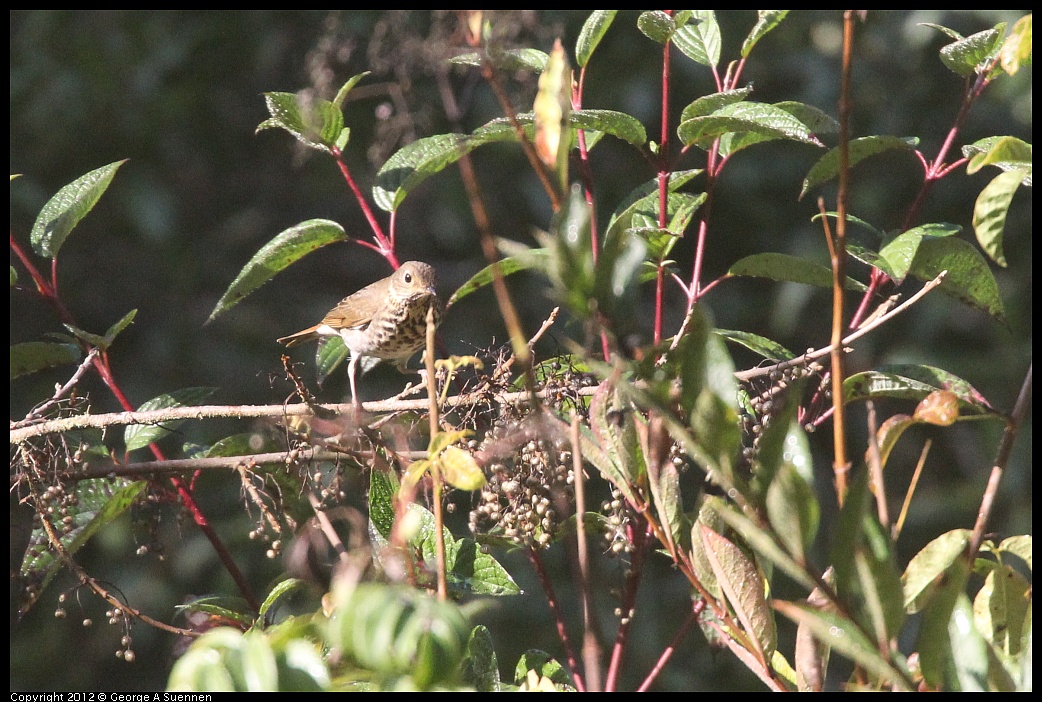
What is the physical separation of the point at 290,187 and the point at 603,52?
1194mm

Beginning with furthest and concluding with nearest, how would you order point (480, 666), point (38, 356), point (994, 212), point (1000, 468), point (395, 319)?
point (395, 319) → point (38, 356) → point (480, 666) → point (994, 212) → point (1000, 468)

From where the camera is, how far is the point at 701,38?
4.17ft

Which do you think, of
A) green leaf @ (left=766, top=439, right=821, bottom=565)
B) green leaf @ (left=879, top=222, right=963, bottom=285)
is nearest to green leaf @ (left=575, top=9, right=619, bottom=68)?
green leaf @ (left=879, top=222, right=963, bottom=285)

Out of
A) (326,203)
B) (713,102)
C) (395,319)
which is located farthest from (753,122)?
(326,203)

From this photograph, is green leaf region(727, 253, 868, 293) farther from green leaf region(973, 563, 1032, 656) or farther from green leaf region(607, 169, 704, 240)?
Result: green leaf region(973, 563, 1032, 656)

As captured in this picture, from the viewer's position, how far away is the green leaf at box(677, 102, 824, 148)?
3.35 feet

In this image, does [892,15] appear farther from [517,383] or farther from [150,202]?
[517,383]

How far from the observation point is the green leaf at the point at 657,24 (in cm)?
110

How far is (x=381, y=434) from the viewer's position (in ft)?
3.79

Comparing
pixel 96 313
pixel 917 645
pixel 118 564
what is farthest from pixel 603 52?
pixel 917 645

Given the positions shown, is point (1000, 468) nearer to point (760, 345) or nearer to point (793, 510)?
point (793, 510)

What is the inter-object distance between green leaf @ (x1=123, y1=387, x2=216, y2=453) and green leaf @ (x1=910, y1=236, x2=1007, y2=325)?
0.87 m

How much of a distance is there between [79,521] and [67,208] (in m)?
0.36

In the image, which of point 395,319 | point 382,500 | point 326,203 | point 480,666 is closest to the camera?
point 480,666
